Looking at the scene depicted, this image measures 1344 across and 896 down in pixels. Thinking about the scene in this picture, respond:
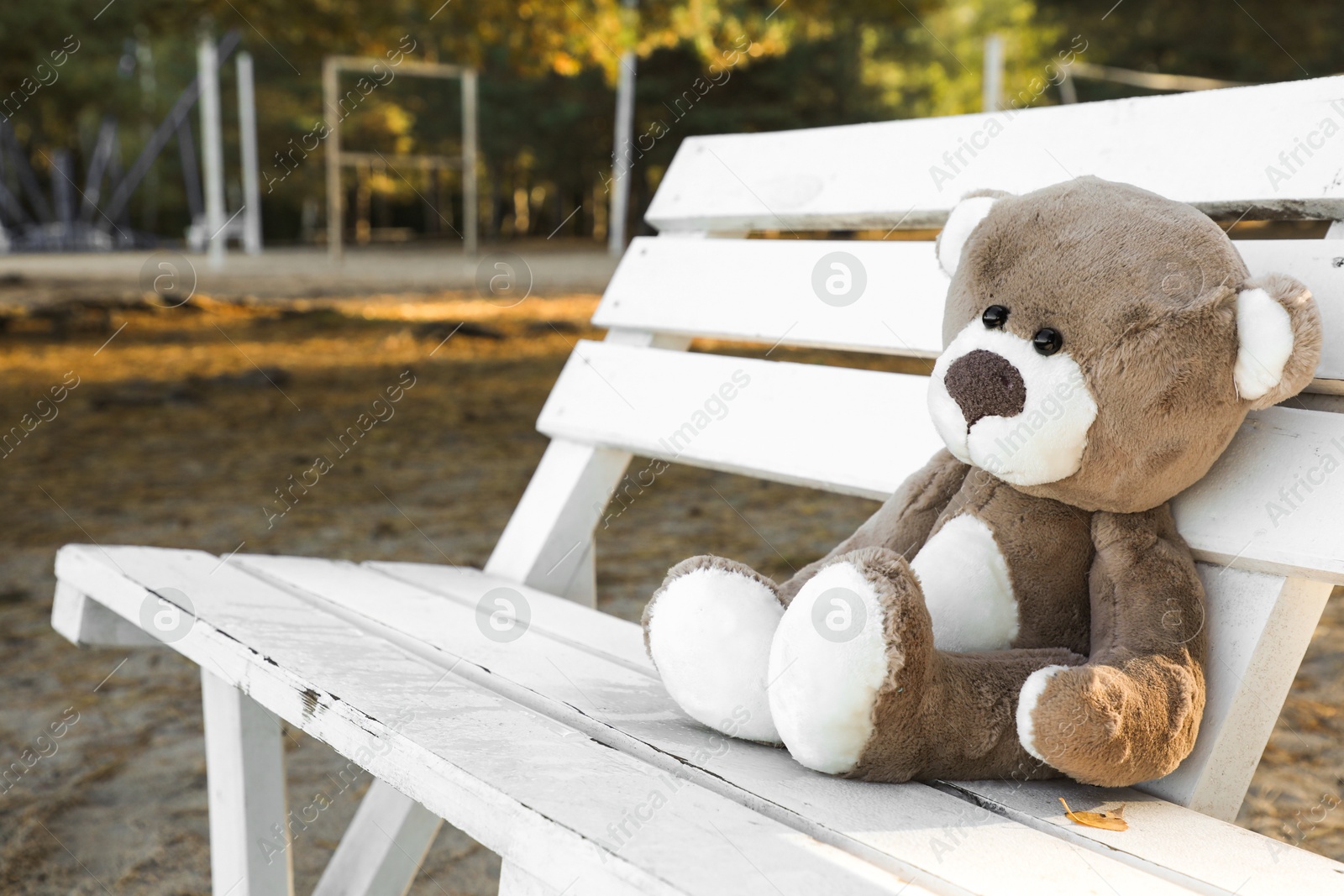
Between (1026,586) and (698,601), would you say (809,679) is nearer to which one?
(698,601)

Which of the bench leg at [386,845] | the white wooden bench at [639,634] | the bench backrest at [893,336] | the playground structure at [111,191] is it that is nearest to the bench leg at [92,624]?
the white wooden bench at [639,634]

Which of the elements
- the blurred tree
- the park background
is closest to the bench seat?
the park background

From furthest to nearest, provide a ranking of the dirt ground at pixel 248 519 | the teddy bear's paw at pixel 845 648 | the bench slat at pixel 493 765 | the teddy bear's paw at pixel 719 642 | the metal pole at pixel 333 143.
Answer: the metal pole at pixel 333 143 < the dirt ground at pixel 248 519 < the teddy bear's paw at pixel 719 642 < the teddy bear's paw at pixel 845 648 < the bench slat at pixel 493 765

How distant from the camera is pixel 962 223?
1185 mm

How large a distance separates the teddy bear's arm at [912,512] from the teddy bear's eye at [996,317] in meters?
0.20

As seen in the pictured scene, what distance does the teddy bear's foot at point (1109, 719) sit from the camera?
3.07ft

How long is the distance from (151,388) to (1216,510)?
21.6 ft

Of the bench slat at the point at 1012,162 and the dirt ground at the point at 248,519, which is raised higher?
the bench slat at the point at 1012,162

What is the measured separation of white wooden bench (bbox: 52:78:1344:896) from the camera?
2.85 ft

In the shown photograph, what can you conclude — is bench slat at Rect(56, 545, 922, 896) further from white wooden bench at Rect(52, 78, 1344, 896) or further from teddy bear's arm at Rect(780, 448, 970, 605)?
teddy bear's arm at Rect(780, 448, 970, 605)

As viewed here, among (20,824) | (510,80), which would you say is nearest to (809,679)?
(20,824)

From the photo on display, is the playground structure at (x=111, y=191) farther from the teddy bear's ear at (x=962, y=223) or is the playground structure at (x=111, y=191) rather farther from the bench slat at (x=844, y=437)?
the teddy bear's ear at (x=962, y=223)

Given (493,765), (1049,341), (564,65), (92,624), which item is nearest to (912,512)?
(1049,341)

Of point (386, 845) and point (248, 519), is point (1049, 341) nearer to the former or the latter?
point (386, 845)
